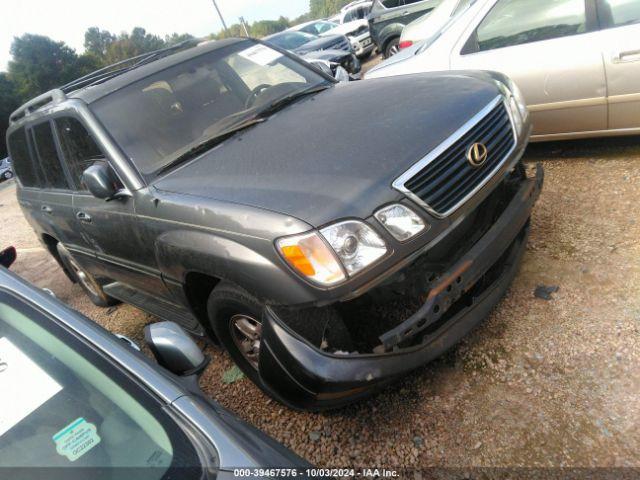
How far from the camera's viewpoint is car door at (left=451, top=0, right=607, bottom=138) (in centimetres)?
365

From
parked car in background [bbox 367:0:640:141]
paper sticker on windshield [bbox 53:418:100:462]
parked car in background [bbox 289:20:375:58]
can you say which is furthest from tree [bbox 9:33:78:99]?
paper sticker on windshield [bbox 53:418:100:462]

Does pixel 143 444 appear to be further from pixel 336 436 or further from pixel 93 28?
pixel 93 28

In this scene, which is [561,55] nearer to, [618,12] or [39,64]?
Result: [618,12]

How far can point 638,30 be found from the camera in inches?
133

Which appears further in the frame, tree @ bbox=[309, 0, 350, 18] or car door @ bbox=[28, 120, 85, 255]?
tree @ bbox=[309, 0, 350, 18]

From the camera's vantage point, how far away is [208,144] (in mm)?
2822

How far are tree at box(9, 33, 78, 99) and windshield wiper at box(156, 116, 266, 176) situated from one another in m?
62.6

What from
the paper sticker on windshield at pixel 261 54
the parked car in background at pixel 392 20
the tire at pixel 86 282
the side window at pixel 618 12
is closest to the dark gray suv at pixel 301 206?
the paper sticker on windshield at pixel 261 54

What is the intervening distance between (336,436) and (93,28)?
327 feet

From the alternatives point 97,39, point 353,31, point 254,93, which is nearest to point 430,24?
point 254,93

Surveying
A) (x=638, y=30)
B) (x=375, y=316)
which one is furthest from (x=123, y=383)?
(x=638, y=30)

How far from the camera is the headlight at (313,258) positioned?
73.8 inches

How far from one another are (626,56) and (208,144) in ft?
9.99

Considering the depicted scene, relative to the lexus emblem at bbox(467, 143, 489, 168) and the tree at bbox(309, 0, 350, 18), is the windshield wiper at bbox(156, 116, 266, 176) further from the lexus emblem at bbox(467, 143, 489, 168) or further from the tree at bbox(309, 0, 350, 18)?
the tree at bbox(309, 0, 350, 18)
